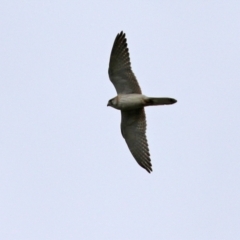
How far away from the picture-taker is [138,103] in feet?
70.0

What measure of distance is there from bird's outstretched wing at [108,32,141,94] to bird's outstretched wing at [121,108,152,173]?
2.83 feet

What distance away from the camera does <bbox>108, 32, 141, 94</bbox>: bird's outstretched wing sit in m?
21.2

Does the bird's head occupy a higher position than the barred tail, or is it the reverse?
the bird's head

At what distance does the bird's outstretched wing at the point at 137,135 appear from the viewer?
22.0m

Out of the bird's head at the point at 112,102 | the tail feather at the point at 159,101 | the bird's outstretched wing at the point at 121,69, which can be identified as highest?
the bird's outstretched wing at the point at 121,69

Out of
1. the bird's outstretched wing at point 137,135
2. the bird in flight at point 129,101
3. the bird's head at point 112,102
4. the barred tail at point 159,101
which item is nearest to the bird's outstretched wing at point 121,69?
the bird in flight at point 129,101

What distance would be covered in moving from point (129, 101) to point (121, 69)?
90 centimetres

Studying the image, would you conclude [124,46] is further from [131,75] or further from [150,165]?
[150,165]

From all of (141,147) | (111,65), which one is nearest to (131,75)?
(111,65)

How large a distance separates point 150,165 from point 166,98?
2308mm

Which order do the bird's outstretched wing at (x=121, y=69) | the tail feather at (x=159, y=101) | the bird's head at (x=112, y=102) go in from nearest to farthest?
1. the tail feather at (x=159, y=101)
2. the bird's outstretched wing at (x=121, y=69)
3. the bird's head at (x=112, y=102)

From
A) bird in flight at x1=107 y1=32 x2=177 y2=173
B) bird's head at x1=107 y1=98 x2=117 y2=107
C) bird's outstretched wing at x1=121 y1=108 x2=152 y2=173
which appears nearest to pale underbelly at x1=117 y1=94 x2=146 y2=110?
bird in flight at x1=107 y1=32 x2=177 y2=173

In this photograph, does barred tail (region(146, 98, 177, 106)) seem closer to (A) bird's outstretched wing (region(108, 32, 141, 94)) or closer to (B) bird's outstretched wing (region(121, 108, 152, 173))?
(A) bird's outstretched wing (region(108, 32, 141, 94))

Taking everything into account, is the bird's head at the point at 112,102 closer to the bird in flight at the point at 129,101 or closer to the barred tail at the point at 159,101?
the bird in flight at the point at 129,101
